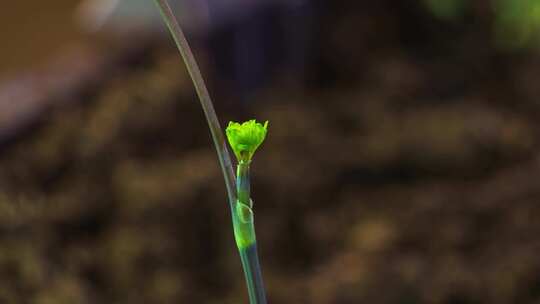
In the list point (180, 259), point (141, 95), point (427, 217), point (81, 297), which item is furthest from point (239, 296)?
point (141, 95)

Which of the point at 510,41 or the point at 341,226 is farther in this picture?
the point at 510,41

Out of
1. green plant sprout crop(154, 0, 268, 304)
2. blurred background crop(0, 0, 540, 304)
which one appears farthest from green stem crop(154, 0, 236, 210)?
blurred background crop(0, 0, 540, 304)

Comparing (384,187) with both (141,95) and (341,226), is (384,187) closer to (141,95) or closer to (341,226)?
(341,226)

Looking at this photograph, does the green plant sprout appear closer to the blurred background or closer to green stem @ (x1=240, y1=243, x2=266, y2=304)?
green stem @ (x1=240, y1=243, x2=266, y2=304)

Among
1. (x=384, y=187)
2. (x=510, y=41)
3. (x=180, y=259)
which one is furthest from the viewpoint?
(x=510, y=41)

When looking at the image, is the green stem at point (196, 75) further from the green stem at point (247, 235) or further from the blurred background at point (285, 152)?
the blurred background at point (285, 152)

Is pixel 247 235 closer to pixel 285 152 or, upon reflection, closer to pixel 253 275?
pixel 253 275

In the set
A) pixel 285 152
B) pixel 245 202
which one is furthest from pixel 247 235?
pixel 285 152

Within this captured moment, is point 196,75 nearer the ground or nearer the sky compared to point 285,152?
nearer the ground
